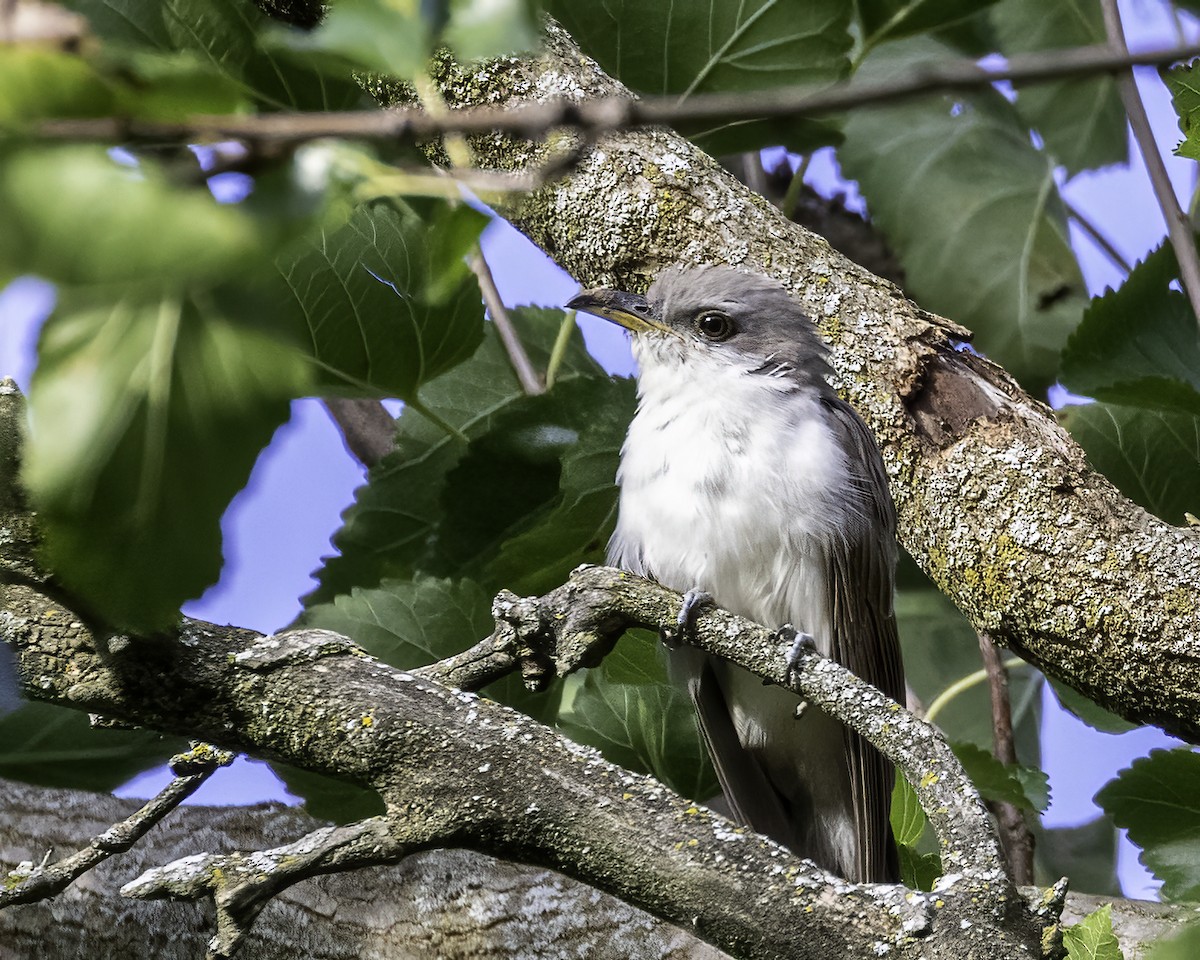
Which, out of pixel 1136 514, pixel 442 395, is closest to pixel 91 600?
pixel 1136 514

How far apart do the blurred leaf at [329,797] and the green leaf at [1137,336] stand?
A: 1.12 meters

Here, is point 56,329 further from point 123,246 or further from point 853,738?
point 853,738

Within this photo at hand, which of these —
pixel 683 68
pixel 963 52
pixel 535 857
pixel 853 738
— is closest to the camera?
pixel 535 857

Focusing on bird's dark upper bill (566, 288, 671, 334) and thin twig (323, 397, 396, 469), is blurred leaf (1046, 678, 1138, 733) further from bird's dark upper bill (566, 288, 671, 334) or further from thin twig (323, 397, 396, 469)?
thin twig (323, 397, 396, 469)

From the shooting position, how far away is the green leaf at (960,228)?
8.25 ft

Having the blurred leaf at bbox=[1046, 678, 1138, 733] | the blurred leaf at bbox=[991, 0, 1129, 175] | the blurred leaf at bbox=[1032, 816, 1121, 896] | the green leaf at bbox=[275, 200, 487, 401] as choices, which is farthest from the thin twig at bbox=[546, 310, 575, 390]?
the blurred leaf at bbox=[1032, 816, 1121, 896]

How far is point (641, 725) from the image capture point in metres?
1.75

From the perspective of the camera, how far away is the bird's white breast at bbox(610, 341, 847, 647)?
5.47 ft

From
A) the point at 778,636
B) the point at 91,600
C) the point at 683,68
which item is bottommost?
the point at 91,600

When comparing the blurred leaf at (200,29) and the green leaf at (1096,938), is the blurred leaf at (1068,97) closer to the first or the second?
the blurred leaf at (200,29)

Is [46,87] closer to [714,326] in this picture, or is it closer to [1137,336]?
[714,326]

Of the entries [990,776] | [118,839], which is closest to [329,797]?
[118,839]

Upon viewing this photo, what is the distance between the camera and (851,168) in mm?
2523

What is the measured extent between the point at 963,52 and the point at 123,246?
2434 mm
